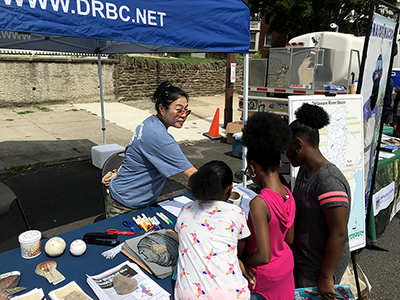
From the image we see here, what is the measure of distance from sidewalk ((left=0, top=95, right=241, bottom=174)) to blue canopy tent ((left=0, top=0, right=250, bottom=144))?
12.3ft

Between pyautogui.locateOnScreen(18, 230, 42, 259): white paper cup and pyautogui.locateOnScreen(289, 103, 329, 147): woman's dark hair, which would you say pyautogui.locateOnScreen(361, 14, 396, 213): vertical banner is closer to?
pyautogui.locateOnScreen(289, 103, 329, 147): woman's dark hair

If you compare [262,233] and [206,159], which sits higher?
[262,233]

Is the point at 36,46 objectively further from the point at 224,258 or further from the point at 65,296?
the point at 224,258

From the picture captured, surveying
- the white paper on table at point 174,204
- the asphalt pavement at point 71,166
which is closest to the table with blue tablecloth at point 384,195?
the asphalt pavement at point 71,166

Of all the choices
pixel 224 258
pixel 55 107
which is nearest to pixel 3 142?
pixel 55 107

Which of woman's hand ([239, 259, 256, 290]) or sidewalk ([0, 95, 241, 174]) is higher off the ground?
woman's hand ([239, 259, 256, 290])

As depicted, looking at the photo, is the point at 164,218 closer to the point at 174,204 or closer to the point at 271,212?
the point at 174,204

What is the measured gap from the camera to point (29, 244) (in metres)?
1.82

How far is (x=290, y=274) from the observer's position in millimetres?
1725

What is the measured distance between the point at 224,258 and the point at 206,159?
5152 mm

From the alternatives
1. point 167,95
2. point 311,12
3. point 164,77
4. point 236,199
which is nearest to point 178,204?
point 236,199

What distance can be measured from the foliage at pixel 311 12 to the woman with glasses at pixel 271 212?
16620 millimetres

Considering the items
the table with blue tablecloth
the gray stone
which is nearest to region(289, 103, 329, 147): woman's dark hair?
the gray stone

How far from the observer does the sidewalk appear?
6316 mm
